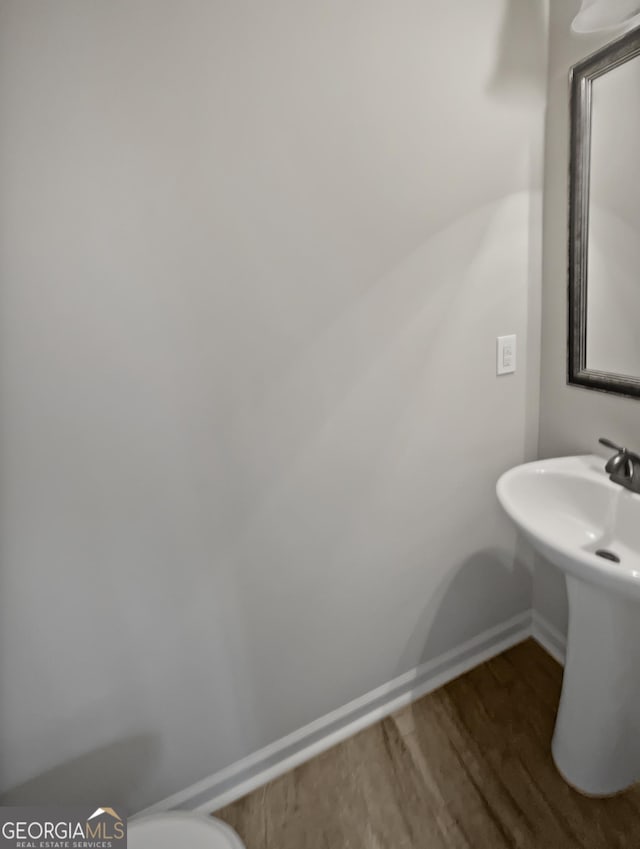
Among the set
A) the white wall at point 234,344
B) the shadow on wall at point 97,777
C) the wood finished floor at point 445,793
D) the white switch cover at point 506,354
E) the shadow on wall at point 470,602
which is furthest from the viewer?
the shadow on wall at point 470,602

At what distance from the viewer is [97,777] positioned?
0.96m

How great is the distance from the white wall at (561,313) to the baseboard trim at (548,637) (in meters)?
0.68

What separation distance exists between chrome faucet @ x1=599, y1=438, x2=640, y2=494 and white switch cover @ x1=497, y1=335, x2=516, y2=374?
1.19 ft

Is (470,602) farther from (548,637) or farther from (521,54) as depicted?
(521,54)

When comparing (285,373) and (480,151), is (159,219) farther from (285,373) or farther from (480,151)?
(480,151)

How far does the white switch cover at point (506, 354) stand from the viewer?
47.5 inches

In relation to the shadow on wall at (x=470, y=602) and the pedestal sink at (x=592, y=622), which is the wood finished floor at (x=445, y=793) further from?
the shadow on wall at (x=470, y=602)

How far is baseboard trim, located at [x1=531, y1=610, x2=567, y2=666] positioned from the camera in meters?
1.43

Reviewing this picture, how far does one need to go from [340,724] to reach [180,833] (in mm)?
586

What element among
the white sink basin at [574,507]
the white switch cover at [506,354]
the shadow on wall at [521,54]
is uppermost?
the shadow on wall at [521,54]

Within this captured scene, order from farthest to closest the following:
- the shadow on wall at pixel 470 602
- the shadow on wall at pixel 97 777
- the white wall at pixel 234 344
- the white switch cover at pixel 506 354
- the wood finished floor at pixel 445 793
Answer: the shadow on wall at pixel 470 602 → the white switch cover at pixel 506 354 → the wood finished floor at pixel 445 793 → the shadow on wall at pixel 97 777 → the white wall at pixel 234 344

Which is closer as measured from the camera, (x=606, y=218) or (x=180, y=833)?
(x=180, y=833)

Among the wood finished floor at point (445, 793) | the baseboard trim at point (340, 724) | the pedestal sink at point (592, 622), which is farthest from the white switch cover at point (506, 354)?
the wood finished floor at point (445, 793)

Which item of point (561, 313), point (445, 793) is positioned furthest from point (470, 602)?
point (561, 313)
